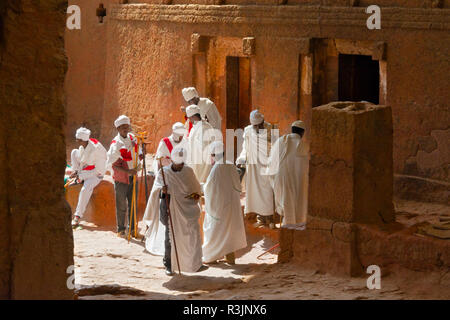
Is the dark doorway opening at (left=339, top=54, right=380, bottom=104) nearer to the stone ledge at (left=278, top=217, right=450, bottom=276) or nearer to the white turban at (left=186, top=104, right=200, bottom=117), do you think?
the white turban at (left=186, top=104, right=200, bottom=117)

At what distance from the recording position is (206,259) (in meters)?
11.2

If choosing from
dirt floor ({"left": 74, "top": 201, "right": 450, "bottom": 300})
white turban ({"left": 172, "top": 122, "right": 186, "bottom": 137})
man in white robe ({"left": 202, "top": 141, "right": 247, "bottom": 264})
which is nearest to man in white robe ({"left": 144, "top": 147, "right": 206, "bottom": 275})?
dirt floor ({"left": 74, "top": 201, "right": 450, "bottom": 300})

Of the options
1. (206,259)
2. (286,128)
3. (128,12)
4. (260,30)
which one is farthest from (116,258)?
(128,12)

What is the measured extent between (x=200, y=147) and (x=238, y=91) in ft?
8.44

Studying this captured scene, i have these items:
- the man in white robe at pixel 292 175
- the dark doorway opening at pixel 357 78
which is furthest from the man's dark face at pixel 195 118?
the dark doorway opening at pixel 357 78

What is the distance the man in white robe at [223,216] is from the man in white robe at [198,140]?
1997 millimetres

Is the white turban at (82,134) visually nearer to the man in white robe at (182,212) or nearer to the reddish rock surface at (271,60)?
the man in white robe at (182,212)

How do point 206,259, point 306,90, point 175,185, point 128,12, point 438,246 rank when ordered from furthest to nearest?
1. point 128,12
2. point 306,90
3. point 206,259
4. point 175,185
5. point 438,246

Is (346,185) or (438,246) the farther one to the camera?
(346,185)

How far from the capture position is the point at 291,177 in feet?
38.3

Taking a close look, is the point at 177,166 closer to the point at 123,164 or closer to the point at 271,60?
the point at 123,164

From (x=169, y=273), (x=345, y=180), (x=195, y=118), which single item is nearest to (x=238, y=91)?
(x=195, y=118)

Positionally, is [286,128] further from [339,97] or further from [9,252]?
[9,252]

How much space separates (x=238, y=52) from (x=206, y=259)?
176 inches
